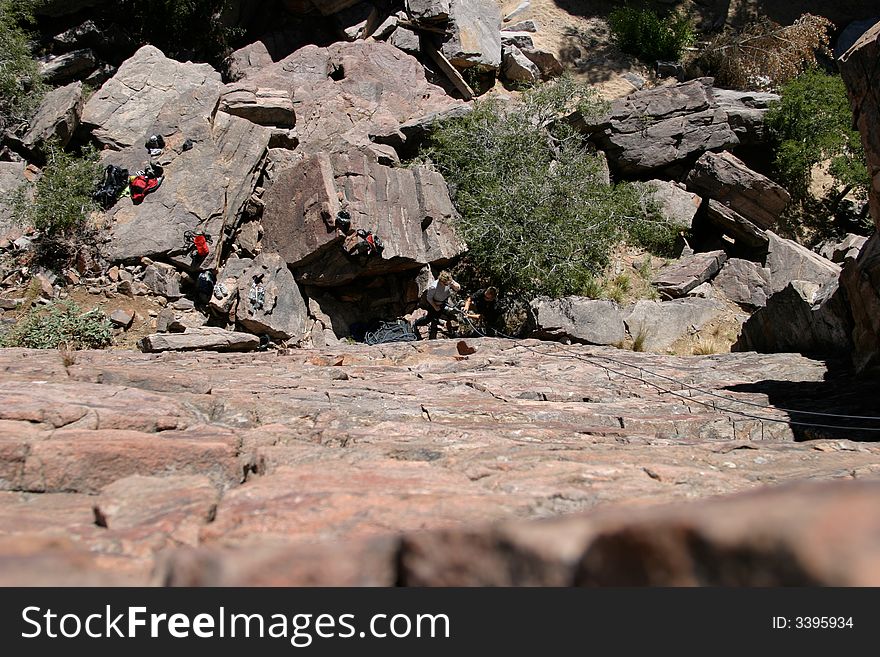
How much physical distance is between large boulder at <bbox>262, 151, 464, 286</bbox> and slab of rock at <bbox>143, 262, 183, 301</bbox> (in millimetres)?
1996

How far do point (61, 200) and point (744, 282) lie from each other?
14539mm

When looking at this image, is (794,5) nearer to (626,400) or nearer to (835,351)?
(835,351)

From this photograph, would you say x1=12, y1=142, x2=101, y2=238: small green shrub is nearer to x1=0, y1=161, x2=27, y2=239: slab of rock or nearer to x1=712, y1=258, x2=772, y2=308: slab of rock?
x1=0, y1=161, x2=27, y2=239: slab of rock

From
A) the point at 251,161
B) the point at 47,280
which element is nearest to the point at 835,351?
the point at 251,161

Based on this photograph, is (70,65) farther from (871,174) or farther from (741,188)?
(871,174)

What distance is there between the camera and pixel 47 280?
11.7 meters

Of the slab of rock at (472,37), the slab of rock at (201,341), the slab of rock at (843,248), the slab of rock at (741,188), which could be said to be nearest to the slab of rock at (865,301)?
the slab of rock at (201,341)

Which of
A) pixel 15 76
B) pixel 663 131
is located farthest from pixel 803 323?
pixel 15 76

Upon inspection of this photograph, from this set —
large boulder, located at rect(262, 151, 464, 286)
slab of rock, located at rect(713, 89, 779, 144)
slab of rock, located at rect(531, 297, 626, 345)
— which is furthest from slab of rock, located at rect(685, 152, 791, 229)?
large boulder, located at rect(262, 151, 464, 286)

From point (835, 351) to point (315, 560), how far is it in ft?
28.9

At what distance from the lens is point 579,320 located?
1223 centimetres

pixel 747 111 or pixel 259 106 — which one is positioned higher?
pixel 747 111

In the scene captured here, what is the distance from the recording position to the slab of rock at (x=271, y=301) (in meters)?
11.9

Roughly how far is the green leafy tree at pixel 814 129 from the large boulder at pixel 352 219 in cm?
1023
